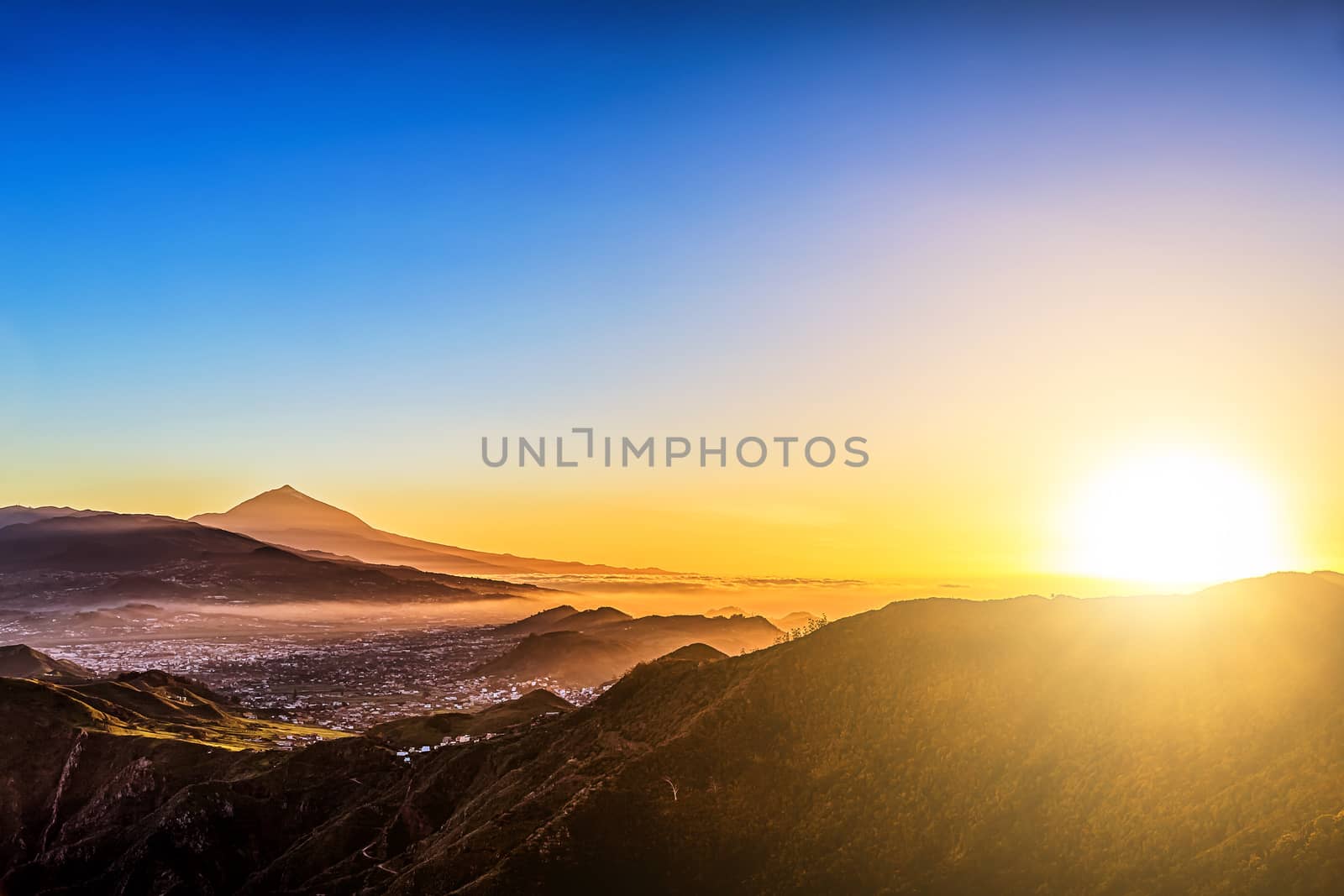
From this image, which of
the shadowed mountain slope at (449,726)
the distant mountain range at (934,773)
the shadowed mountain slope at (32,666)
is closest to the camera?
the distant mountain range at (934,773)

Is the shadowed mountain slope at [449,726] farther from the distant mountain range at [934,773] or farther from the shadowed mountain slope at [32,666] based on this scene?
the shadowed mountain slope at [32,666]

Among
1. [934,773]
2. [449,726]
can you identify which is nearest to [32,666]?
[449,726]

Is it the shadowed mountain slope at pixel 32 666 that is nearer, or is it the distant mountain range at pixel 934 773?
the distant mountain range at pixel 934 773

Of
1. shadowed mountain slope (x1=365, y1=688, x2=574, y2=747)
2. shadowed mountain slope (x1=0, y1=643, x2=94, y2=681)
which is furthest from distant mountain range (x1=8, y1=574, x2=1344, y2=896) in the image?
shadowed mountain slope (x1=0, y1=643, x2=94, y2=681)

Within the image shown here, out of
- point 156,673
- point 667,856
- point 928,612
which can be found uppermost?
point 928,612

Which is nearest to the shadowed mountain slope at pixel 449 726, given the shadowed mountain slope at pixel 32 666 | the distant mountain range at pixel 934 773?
the distant mountain range at pixel 934 773

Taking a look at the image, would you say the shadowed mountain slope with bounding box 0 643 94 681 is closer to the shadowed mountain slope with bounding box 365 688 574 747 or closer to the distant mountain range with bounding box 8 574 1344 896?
the shadowed mountain slope with bounding box 365 688 574 747

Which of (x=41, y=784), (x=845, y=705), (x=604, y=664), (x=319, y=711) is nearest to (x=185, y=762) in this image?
(x=41, y=784)

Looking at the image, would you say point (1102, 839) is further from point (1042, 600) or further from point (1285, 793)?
point (1042, 600)
